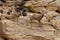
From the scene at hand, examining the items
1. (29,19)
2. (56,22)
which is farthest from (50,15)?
(29,19)

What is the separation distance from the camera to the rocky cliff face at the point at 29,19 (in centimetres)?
213

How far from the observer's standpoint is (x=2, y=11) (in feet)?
7.98

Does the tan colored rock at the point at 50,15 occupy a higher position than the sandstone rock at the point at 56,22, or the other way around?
the tan colored rock at the point at 50,15

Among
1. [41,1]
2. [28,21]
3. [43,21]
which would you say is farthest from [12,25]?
[41,1]

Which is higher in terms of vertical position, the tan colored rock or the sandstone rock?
the tan colored rock

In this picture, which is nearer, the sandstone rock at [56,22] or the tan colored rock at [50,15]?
the sandstone rock at [56,22]

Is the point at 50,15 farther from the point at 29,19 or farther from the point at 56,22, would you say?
the point at 29,19

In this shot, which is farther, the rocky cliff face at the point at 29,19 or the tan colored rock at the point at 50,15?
the tan colored rock at the point at 50,15

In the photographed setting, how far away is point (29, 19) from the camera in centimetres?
227

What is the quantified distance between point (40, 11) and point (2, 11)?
491 mm

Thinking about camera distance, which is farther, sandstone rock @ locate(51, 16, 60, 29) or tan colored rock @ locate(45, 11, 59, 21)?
tan colored rock @ locate(45, 11, 59, 21)

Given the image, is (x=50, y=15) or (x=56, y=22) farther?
(x=50, y=15)

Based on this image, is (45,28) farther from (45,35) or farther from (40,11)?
(40,11)

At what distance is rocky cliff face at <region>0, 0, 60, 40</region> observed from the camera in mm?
2129
